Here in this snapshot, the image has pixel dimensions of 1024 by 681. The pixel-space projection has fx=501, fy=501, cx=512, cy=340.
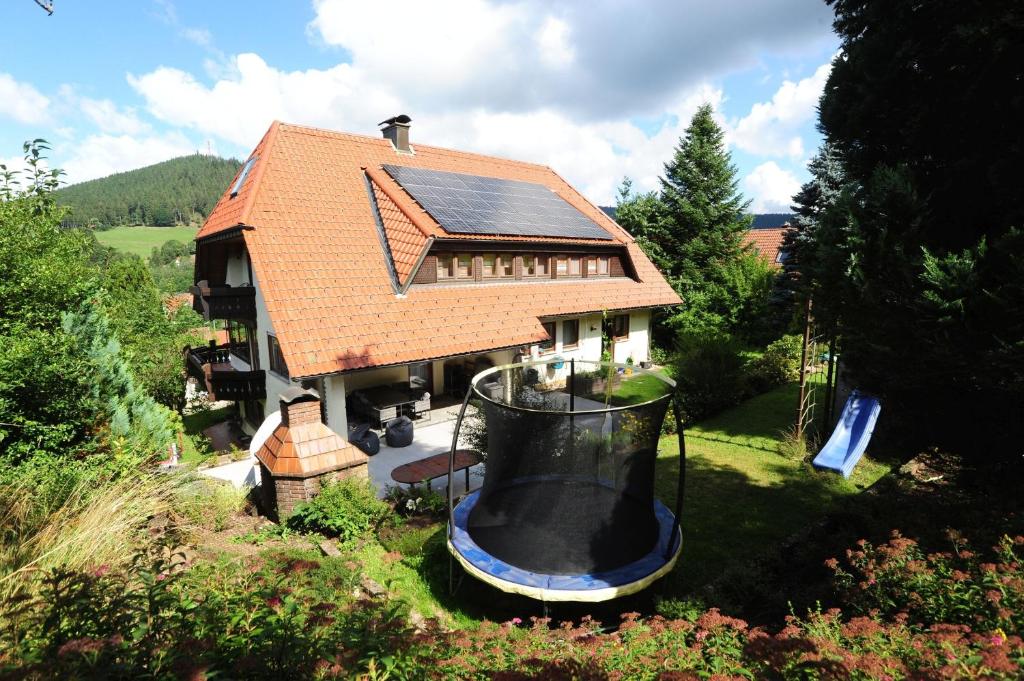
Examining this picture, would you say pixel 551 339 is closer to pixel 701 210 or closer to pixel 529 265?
pixel 529 265

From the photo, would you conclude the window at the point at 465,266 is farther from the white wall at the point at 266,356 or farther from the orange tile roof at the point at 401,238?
the white wall at the point at 266,356

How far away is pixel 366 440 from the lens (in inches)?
467

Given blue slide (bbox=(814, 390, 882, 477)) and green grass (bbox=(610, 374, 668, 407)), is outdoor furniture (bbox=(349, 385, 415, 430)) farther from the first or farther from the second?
blue slide (bbox=(814, 390, 882, 477))

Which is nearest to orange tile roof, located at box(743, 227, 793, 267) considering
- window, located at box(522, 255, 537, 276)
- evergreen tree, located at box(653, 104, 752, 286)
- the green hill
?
evergreen tree, located at box(653, 104, 752, 286)

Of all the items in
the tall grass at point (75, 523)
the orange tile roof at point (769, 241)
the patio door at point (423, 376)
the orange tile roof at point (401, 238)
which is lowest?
the patio door at point (423, 376)

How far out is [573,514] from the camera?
5.78 meters

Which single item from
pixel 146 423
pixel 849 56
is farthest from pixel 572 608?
pixel 146 423

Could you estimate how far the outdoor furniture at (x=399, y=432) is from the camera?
40.0ft

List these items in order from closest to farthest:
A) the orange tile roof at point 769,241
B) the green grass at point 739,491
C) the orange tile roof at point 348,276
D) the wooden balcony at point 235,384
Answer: the green grass at point 739,491
the orange tile roof at point 348,276
the wooden balcony at point 235,384
the orange tile roof at point 769,241

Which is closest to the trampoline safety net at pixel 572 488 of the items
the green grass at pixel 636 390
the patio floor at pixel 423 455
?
the patio floor at pixel 423 455

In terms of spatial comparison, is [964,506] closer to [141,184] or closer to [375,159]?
[375,159]

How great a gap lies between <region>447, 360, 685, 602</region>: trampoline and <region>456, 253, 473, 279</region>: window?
900cm

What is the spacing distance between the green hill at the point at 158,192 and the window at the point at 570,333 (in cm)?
9803

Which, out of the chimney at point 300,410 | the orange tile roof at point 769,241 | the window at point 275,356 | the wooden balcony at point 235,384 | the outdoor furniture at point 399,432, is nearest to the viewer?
the chimney at point 300,410
